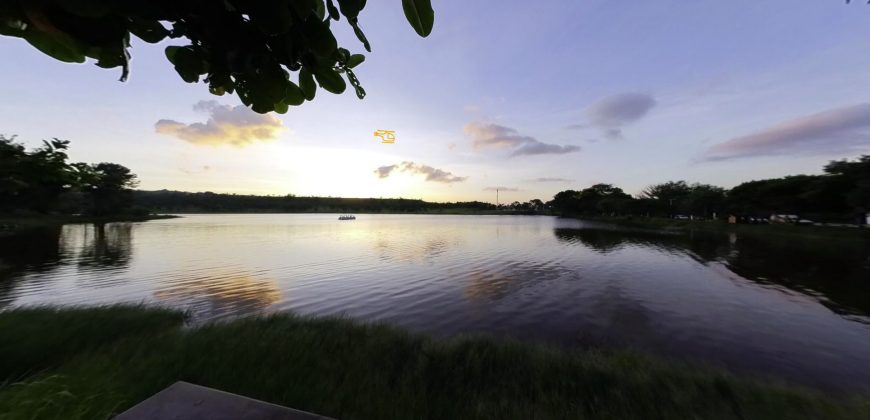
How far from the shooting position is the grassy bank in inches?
193

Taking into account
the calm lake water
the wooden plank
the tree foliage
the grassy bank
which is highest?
the tree foliage

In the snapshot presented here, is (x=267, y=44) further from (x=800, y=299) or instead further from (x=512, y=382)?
(x=800, y=299)

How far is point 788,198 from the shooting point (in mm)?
54969

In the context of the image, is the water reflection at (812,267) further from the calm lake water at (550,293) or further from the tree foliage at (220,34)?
the tree foliage at (220,34)

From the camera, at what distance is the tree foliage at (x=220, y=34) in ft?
3.97

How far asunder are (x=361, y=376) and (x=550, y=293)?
12.5m

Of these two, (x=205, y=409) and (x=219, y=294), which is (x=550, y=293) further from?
(x=205, y=409)

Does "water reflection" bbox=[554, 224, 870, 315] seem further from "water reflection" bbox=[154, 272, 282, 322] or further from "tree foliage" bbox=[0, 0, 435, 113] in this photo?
"water reflection" bbox=[154, 272, 282, 322]

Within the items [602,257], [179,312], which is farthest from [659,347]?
[602,257]

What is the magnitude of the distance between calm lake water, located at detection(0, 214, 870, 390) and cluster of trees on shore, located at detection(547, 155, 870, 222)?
2123 cm

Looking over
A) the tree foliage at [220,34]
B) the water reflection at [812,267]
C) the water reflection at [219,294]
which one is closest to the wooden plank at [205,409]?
the tree foliage at [220,34]

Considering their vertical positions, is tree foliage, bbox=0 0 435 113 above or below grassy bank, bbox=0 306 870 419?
above

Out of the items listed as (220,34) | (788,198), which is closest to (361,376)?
(220,34)

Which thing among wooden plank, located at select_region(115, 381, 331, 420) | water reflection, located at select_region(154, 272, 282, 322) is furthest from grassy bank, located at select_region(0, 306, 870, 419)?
water reflection, located at select_region(154, 272, 282, 322)
